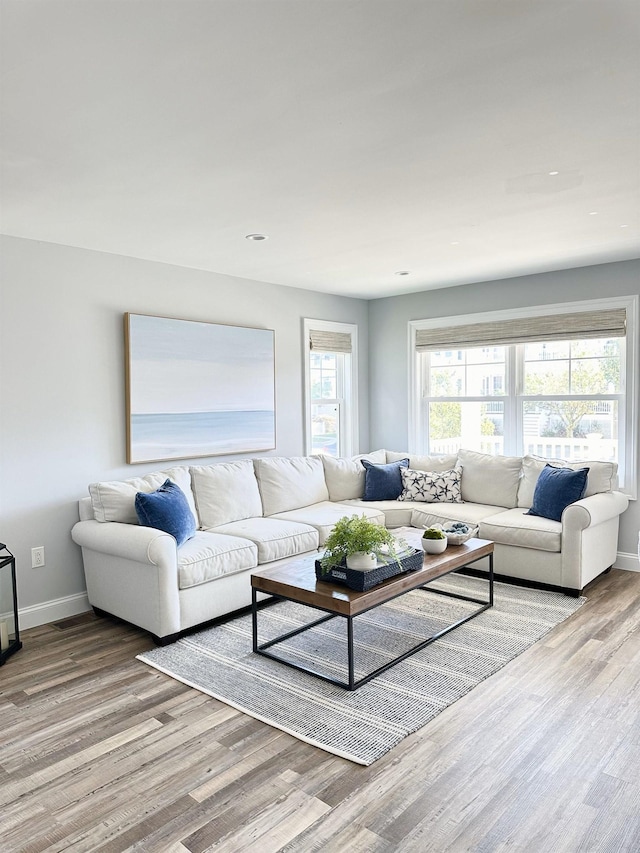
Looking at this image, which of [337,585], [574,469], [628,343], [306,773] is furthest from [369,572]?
[628,343]

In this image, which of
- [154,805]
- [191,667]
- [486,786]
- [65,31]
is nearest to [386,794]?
[486,786]

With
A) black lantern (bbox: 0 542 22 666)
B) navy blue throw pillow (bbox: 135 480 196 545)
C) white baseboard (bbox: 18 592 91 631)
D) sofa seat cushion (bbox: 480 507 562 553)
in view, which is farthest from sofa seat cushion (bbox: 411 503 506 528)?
black lantern (bbox: 0 542 22 666)

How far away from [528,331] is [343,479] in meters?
2.03

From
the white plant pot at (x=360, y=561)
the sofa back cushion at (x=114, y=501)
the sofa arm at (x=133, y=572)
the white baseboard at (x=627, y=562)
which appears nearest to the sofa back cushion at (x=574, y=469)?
the white baseboard at (x=627, y=562)

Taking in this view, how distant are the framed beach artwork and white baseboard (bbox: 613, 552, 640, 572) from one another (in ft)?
9.64

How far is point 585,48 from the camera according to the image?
1.79 metres

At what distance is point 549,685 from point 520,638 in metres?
0.56

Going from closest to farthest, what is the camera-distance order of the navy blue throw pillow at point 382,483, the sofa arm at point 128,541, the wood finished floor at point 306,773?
Answer: the wood finished floor at point 306,773
the sofa arm at point 128,541
the navy blue throw pillow at point 382,483

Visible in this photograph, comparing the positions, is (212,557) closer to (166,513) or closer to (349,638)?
(166,513)

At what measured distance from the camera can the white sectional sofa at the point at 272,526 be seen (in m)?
3.55

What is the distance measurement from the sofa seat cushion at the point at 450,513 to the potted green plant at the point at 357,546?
164 centimetres

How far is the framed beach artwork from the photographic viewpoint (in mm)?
4363

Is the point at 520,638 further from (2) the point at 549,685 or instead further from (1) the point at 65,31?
(1) the point at 65,31

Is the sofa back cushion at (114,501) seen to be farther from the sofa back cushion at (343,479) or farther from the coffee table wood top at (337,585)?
the sofa back cushion at (343,479)
